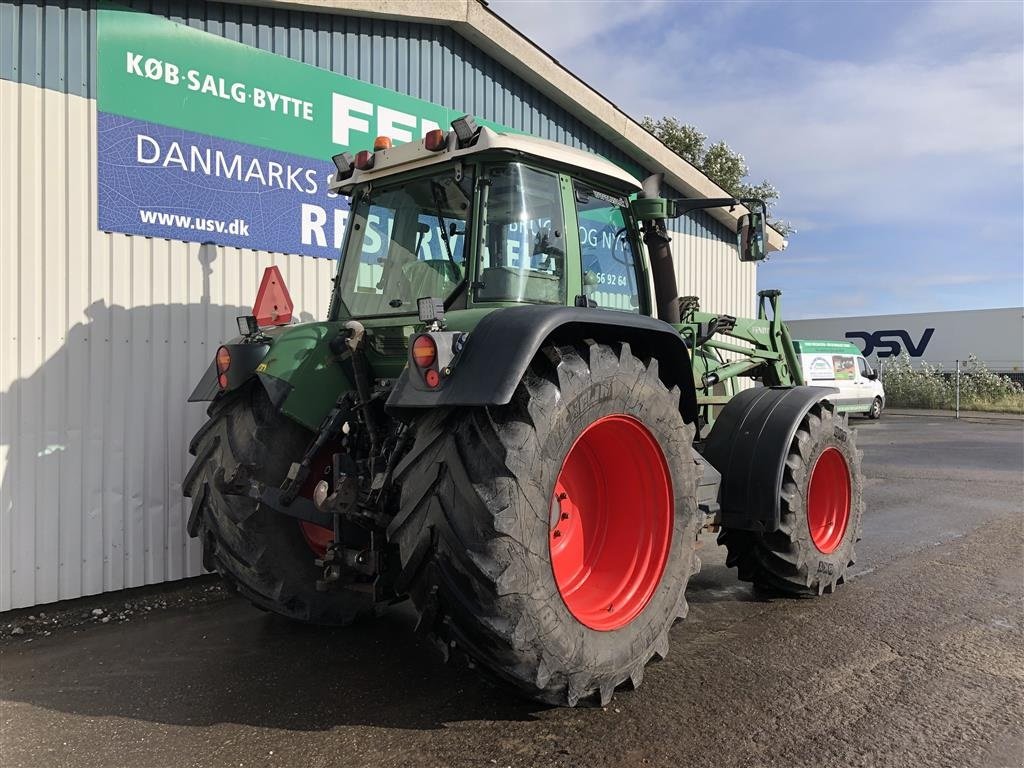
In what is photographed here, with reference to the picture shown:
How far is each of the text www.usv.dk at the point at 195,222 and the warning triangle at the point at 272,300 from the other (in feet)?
2.52

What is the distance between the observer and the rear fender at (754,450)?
4.58m

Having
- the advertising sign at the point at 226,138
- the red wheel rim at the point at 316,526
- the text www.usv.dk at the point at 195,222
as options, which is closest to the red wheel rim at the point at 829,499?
the advertising sign at the point at 226,138

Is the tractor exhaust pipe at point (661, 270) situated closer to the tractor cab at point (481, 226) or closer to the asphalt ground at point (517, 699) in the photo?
the tractor cab at point (481, 226)

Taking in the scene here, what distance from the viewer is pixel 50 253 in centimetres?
482

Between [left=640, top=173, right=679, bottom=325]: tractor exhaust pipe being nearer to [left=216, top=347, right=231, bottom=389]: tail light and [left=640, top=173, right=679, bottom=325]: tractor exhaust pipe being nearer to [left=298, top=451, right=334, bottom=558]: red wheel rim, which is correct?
[left=298, top=451, right=334, bottom=558]: red wheel rim

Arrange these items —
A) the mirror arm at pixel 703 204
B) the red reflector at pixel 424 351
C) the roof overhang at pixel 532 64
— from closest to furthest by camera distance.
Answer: the red reflector at pixel 424 351 → the mirror arm at pixel 703 204 → the roof overhang at pixel 532 64

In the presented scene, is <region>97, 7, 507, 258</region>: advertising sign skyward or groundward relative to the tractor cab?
skyward

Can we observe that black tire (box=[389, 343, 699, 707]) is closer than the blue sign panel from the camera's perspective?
Yes

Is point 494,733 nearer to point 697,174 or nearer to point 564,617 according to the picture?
point 564,617

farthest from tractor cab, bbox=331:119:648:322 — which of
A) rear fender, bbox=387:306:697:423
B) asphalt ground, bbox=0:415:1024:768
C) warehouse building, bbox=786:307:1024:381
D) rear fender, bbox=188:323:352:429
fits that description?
warehouse building, bbox=786:307:1024:381

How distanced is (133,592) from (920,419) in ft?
72.7

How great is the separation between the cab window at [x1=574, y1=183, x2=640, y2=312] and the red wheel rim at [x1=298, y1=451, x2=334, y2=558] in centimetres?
171

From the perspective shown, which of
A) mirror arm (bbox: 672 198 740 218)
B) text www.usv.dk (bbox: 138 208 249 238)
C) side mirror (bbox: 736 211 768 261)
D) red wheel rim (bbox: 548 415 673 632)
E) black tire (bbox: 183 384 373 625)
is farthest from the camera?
text www.usv.dk (bbox: 138 208 249 238)

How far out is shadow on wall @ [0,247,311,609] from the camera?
4.75 m
